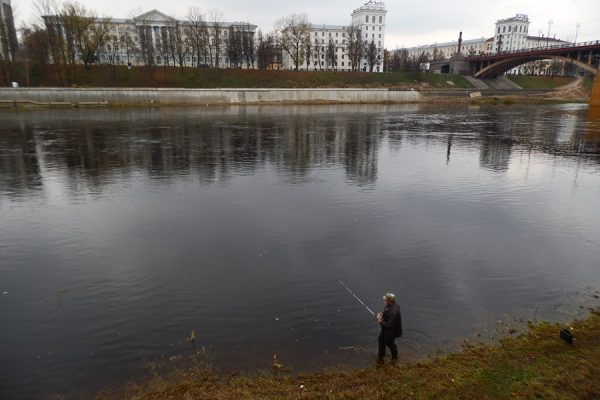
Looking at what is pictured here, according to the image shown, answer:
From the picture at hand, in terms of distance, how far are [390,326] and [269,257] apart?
5879 millimetres

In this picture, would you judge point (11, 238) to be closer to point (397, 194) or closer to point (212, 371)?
point (212, 371)

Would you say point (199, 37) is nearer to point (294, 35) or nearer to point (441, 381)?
point (294, 35)

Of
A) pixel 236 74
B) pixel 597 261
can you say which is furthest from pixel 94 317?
pixel 236 74

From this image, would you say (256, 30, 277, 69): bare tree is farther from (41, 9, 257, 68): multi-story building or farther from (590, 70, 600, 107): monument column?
(590, 70, 600, 107): monument column

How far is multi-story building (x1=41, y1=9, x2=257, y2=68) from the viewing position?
111 m

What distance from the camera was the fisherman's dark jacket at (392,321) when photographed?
824cm

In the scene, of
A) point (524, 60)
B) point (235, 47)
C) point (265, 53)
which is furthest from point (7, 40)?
point (524, 60)

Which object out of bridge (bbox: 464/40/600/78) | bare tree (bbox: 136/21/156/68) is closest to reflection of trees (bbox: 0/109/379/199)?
bare tree (bbox: 136/21/156/68)

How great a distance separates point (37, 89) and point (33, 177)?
59820 mm

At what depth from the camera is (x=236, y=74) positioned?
108 metres

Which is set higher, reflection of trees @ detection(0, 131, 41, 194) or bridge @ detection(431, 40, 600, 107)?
bridge @ detection(431, 40, 600, 107)

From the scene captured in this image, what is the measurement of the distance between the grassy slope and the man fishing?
143940 mm

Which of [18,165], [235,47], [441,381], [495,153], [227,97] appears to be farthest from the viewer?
[235,47]

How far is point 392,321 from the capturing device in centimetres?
823
